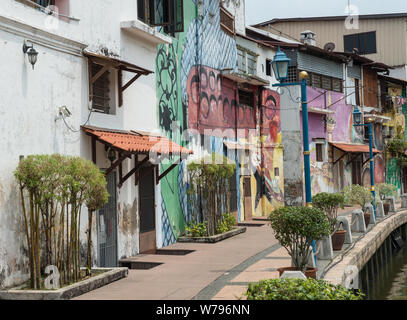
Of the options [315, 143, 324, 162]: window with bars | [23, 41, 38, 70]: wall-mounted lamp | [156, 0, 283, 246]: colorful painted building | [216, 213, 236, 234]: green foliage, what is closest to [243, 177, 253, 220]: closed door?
[156, 0, 283, 246]: colorful painted building

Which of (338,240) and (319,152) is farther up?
(319,152)

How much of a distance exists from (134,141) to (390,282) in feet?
32.6

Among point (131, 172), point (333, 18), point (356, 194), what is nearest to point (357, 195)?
point (356, 194)

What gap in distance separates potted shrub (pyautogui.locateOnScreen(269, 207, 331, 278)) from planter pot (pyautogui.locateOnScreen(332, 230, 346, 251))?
463 cm

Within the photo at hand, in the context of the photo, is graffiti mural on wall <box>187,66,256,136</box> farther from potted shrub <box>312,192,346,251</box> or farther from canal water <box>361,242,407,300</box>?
canal water <box>361,242,407,300</box>

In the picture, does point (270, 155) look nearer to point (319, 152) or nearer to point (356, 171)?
point (319, 152)

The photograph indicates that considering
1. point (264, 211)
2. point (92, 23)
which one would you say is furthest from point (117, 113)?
point (264, 211)

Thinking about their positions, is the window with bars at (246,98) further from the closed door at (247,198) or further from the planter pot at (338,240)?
the planter pot at (338,240)

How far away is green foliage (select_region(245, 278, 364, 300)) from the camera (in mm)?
5559

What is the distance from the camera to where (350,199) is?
20.5m

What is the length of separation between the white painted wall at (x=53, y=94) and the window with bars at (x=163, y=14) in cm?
91

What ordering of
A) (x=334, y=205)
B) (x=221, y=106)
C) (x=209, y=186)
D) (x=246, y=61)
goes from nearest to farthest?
(x=334, y=205) < (x=209, y=186) < (x=221, y=106) < (x=246, y=61)

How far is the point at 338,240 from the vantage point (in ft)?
47.9
